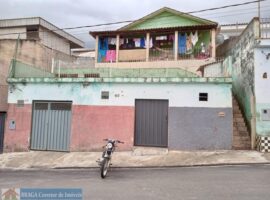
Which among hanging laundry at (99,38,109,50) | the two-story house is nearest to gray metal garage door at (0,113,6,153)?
the two-story house

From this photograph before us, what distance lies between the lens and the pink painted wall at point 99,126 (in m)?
13.8

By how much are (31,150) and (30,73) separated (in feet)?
12.4

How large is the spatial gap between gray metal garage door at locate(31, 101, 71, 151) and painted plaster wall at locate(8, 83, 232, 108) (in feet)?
1.35

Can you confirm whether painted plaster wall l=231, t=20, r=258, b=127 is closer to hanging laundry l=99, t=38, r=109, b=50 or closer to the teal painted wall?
the teal painted wall

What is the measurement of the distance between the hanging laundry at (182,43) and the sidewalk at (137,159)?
12392 mm

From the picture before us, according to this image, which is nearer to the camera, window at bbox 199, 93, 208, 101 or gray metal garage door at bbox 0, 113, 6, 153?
window at bbox 199, 93, 208, 101

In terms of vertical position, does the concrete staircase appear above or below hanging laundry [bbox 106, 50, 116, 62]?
below

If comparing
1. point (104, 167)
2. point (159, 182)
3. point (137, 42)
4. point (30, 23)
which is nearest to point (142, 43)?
point (137, 42)

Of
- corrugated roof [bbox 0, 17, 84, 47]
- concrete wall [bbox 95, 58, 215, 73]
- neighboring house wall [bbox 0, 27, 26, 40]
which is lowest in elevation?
concrete wall [bbox 95, 58, 215, 73]

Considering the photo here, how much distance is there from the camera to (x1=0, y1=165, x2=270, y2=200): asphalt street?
7.11 metres

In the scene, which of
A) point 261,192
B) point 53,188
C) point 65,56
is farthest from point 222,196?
point 65,56

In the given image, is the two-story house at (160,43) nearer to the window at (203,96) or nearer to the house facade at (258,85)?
the house facade at (258,85)

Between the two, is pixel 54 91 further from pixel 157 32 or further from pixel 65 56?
pixel 157 32

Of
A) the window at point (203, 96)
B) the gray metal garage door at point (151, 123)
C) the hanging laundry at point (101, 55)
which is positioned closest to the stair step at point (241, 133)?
the window at point (203, 96)
